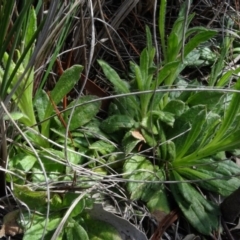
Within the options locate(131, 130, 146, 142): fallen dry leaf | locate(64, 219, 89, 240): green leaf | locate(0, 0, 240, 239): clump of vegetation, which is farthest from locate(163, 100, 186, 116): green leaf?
locate(64, 219, 89, 240): green leaf

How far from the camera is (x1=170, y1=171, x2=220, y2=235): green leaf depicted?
1251mm

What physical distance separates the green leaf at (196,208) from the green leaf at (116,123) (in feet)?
0.58

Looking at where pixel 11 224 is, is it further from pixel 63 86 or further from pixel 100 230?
pixel 63 86

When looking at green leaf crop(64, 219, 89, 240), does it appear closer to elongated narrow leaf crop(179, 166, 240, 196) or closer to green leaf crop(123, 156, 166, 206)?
green leaf crop(123, 156, 166, 206)

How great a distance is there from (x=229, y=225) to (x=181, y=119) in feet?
0.94

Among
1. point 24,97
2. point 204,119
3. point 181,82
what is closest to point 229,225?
point 204,119

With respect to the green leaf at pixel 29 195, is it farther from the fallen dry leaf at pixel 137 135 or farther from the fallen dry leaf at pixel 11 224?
the fallen dry leaf at pixel 137 135

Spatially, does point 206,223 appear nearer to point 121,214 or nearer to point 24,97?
point 121,214

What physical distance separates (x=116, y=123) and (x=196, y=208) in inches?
11.3

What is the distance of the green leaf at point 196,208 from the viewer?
1251mm

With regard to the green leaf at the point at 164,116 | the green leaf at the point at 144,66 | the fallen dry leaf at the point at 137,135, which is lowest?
the fallen dry leaf at the point at 137,135

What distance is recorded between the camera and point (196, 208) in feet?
4.18

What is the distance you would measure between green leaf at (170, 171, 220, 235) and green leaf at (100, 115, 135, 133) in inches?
6.9

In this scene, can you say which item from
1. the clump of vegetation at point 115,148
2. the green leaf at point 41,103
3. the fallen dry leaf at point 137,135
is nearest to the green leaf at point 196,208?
the clump of vegetation at point 115,148
